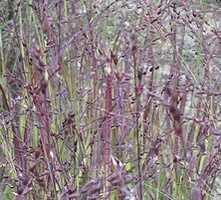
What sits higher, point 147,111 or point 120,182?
point 120,182

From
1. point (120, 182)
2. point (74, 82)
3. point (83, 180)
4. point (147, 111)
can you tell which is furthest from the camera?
point (74, 82)

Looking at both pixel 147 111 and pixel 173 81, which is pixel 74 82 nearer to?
pixel 147 111

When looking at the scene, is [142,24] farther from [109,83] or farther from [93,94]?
[109,83]

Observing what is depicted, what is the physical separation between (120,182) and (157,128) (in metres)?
0.84

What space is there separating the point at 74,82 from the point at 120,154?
31 centimetres

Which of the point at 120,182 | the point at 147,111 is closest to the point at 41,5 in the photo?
the point at 147,111

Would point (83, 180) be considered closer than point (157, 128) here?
Yes

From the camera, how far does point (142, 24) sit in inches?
71.3

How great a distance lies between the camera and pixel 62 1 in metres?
A: 1.67

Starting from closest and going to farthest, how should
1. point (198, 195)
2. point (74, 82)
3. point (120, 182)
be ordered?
point (120, 182), point (198, 195), point (74, 82)

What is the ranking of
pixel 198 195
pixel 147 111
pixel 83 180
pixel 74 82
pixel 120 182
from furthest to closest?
pixel 74 82
pixel 147 111
pixel 83 180
pixel 198 195
pixel 120 182

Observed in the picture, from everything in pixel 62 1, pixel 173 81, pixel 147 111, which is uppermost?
pixel 62 1

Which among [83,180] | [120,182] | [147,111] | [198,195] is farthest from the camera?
[147,111]

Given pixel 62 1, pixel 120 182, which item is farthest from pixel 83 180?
pixel 120 182
